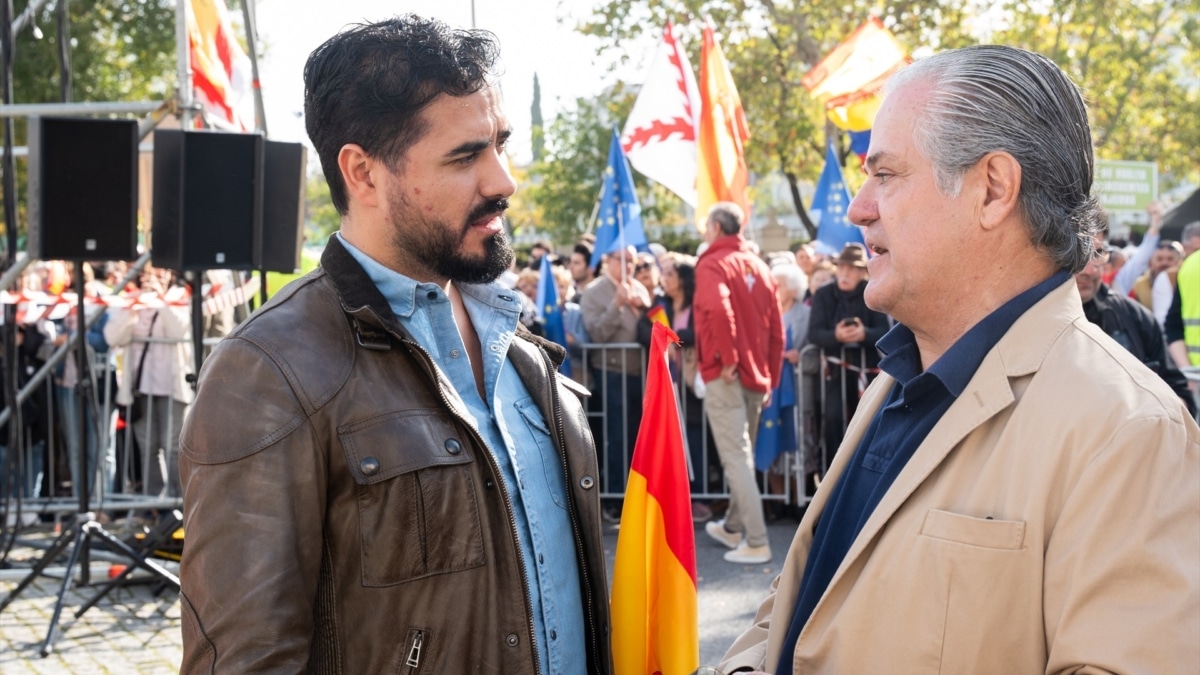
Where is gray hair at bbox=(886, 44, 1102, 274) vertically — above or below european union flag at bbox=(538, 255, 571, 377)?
above

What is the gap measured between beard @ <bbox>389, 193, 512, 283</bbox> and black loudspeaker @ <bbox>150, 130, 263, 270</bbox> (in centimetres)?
425

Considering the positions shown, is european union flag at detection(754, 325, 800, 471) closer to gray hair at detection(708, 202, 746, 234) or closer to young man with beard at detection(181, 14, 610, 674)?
gray hair at detection(708, 202, 746, 234)

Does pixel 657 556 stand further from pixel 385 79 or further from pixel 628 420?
pixel 628 420

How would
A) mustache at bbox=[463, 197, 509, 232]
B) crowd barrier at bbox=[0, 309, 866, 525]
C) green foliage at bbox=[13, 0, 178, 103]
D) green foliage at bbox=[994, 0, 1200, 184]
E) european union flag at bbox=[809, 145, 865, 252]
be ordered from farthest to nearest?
green foliage at bbox=[994, 0, 1200, 184] → green foliage at bbox=[13, 0, 178, 103] → european union flag at bbox=[809, 145, 865, 252] → crowd barrier at bbox=[0, 309, 866, 525] → mustache at bbox=[463, 197, 509, 232]

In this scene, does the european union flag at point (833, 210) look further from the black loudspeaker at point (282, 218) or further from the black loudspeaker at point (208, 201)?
the black loudspeaker at point (208, 201)

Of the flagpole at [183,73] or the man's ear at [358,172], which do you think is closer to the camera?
the man's ear at [358,172]

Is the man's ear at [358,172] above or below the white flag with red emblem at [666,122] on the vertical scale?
below

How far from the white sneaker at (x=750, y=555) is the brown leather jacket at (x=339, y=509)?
5.32 m

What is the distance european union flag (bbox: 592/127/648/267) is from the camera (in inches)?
376

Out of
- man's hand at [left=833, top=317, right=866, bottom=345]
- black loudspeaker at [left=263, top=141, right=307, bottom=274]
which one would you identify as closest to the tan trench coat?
black loudspeaker at [left=263, top=141, right=307, bottom=274]

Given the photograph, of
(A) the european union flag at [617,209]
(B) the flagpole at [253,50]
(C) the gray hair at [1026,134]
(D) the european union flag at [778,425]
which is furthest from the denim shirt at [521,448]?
(A) the european union flag at [617,209]

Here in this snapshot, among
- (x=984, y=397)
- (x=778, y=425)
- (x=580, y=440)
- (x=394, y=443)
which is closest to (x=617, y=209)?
(x=778, y=425)

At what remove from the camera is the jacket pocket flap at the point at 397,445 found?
202 cm

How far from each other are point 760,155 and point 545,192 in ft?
38.2
